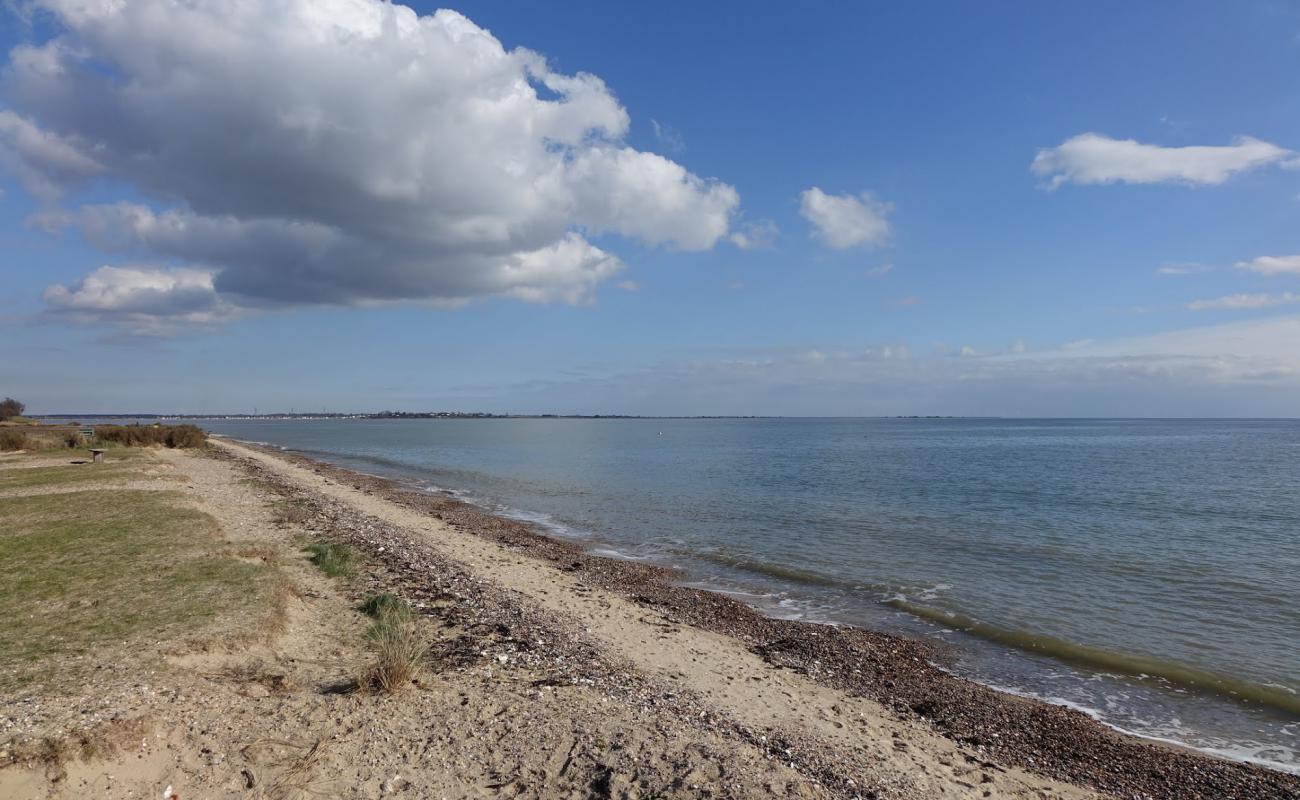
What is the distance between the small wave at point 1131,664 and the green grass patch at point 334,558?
12.8 metres

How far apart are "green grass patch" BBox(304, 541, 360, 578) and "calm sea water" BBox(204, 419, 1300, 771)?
9079 mm

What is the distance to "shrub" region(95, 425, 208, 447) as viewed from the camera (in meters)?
49.6

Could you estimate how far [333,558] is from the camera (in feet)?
50.2

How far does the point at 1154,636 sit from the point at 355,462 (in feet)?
208

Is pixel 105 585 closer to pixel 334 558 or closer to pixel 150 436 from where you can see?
pixel 334 558

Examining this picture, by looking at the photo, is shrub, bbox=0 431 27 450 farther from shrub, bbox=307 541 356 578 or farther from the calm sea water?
shrub, bbox=307 541 356 578

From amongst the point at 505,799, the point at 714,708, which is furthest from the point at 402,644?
the point at 714,708

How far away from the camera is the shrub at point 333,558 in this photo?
14.5 m

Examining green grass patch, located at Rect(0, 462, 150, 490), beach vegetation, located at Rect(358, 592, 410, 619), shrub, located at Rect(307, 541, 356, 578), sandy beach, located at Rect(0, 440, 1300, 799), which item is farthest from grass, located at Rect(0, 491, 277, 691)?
green grass patch, located at Rect(0, 462, 150, 490)

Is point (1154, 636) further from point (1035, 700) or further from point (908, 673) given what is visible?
point (908, 673)

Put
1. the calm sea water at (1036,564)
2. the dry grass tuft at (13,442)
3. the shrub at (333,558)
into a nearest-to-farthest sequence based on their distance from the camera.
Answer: the calm sea water at (1036,564) → the shrub at (333,558) → the dry grass tuft at (13,442)

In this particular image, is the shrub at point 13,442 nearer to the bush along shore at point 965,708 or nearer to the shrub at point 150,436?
the shrub at point 150,436

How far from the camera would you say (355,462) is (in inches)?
2539

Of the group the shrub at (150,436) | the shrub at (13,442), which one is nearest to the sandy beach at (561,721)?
the shrub at (13,442)
